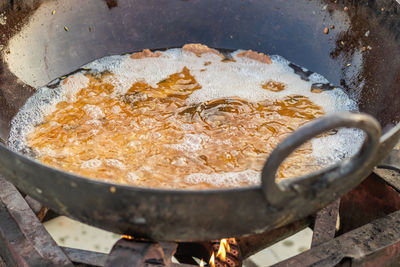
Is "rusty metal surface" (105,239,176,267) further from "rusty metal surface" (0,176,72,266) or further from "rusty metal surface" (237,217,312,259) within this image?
"rusty metal surface" (237,217,312,259)

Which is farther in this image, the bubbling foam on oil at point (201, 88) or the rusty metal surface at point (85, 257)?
the bubbling foam on oil at point (201, 88)

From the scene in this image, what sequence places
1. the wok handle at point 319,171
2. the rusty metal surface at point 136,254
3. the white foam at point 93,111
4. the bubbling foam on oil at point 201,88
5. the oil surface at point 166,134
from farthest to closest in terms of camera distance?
the white foam at point 93,111, the bubbling foam on oil at point 201,88, the oil surface at point 166,134, the rusty metal surface at point 136,254, the wok handle at point 319,171

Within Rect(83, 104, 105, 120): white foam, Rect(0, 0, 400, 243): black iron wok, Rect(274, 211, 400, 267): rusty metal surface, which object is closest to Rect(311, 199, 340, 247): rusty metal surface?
Rect(274, 211, 400, 267): rusty metal surface

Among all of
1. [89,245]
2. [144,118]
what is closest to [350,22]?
[144,118]

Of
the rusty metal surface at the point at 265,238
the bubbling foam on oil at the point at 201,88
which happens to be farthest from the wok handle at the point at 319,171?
the rusty metal surface at the point at 265,238

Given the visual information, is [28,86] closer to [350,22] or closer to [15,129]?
[15,129]

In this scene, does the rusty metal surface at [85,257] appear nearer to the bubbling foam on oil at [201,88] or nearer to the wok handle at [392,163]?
the bubbling foam on oil at [201,88]
